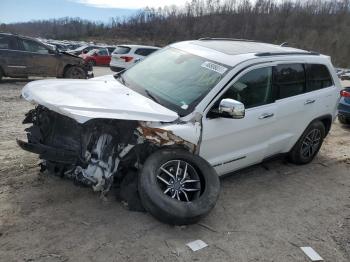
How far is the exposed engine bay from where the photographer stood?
13.6ft

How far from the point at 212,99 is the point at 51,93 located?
1.75 meters

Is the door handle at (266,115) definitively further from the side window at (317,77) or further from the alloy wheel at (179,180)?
the alloy wheel at (179,180)

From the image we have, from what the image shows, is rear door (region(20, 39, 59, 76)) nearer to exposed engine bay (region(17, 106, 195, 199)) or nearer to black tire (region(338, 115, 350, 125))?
black tire (region(338, 115, 350, 125))

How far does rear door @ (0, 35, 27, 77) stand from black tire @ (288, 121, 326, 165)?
10.6 m

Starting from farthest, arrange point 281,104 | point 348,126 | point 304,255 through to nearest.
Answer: point 348,126 → point 281,104 → point 304,255

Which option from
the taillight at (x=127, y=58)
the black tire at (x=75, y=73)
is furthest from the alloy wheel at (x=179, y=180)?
the taillight at (x=127, y=58)

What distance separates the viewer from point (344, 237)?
435cm

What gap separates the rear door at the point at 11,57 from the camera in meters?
13.4

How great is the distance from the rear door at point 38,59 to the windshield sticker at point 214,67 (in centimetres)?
1058

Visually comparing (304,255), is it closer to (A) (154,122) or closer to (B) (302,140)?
(A) (154,122)

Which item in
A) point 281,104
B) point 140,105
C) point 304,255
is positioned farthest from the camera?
point 281,104

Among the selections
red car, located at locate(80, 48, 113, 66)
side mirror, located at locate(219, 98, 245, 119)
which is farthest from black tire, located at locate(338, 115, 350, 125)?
red car, located at locate(80, 48, 113, 66)

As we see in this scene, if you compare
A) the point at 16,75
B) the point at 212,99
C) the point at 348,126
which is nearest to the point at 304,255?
the point at 212,99

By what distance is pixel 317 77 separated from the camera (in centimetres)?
621
